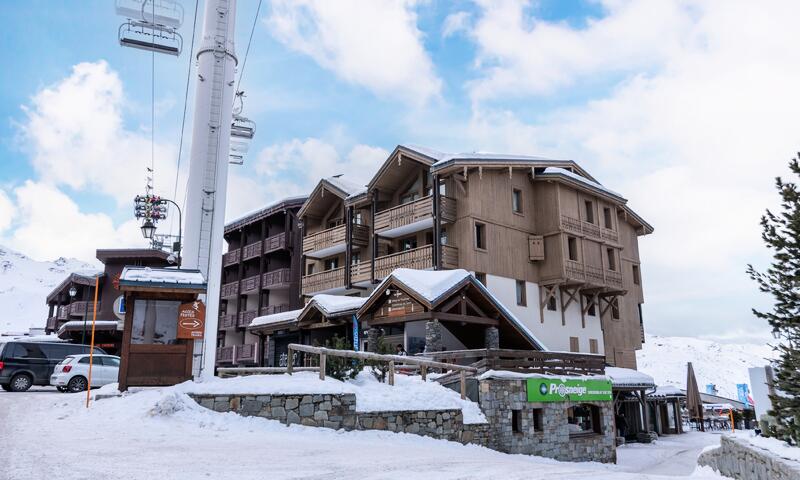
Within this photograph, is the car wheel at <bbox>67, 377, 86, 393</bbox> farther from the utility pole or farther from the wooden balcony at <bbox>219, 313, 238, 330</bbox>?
the wooden balcony at <bbox>219, 313, 238, 330</bbox>

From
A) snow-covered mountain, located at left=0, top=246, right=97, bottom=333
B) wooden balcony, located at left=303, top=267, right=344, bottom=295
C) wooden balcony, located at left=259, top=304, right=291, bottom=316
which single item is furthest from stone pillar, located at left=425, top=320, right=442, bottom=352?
snow-covered mountain, located at left=0, top=246, right=97, bottom=333

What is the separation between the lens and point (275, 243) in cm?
4175

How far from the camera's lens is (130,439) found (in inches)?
392

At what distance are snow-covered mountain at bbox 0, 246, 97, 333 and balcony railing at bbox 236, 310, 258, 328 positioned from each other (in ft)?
247

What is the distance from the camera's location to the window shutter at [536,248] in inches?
1176

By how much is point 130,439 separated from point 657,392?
30.5 m

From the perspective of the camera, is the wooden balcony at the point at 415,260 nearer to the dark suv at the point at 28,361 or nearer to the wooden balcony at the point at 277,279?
the wooden balcony at the point at 277,279

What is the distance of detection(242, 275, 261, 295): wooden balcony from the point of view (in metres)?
42.4

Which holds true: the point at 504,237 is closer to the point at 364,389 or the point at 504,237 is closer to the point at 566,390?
the point at 566,390

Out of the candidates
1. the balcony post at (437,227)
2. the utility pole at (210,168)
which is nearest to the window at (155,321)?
the utility pole at (210,168)

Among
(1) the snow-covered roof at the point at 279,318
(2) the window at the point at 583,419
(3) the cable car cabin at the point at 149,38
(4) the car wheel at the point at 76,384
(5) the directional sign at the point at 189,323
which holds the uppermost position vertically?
(3) the cable car cabin at the point at 149,38

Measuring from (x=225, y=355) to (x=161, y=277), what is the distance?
30.1 meters

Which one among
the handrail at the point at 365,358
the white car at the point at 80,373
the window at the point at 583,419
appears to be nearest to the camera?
the handrail at the point at 365,358

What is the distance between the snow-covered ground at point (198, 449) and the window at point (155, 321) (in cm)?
146
